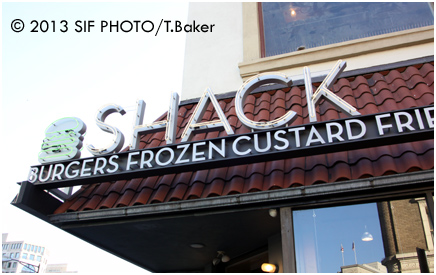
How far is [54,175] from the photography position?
20.6 ft

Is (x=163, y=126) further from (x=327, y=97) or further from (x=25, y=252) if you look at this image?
(x=25, y=252)

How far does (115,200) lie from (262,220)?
7.59 ft

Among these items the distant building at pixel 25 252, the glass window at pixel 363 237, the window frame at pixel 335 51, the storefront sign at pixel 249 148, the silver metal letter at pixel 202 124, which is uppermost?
the distant building at pixel 25 252

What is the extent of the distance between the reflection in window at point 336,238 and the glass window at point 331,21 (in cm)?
491

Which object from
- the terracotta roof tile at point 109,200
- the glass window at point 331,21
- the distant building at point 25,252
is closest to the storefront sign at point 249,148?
the terracotta roof tile at point 109,200

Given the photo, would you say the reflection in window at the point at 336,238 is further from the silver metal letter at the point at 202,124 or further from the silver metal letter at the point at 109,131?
the silver metal letter at the point at 109,131

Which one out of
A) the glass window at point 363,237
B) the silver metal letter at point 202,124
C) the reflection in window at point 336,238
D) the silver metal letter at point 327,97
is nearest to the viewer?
the glass window at point 363,237

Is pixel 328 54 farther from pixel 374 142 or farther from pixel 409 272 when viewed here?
pixel 409 272

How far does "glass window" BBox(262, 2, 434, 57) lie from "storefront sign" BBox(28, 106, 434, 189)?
4.09m

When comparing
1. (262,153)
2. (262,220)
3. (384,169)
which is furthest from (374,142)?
(262,220)

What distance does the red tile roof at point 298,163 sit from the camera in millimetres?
5246

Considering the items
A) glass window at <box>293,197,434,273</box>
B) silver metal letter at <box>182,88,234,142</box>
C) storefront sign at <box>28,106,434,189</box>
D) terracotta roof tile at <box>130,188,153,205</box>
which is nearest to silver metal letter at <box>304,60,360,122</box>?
storefront sign at <box>28,106,434,189</box>

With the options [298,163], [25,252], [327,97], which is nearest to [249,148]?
[298,163]

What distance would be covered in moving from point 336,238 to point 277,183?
1033 millimetres
